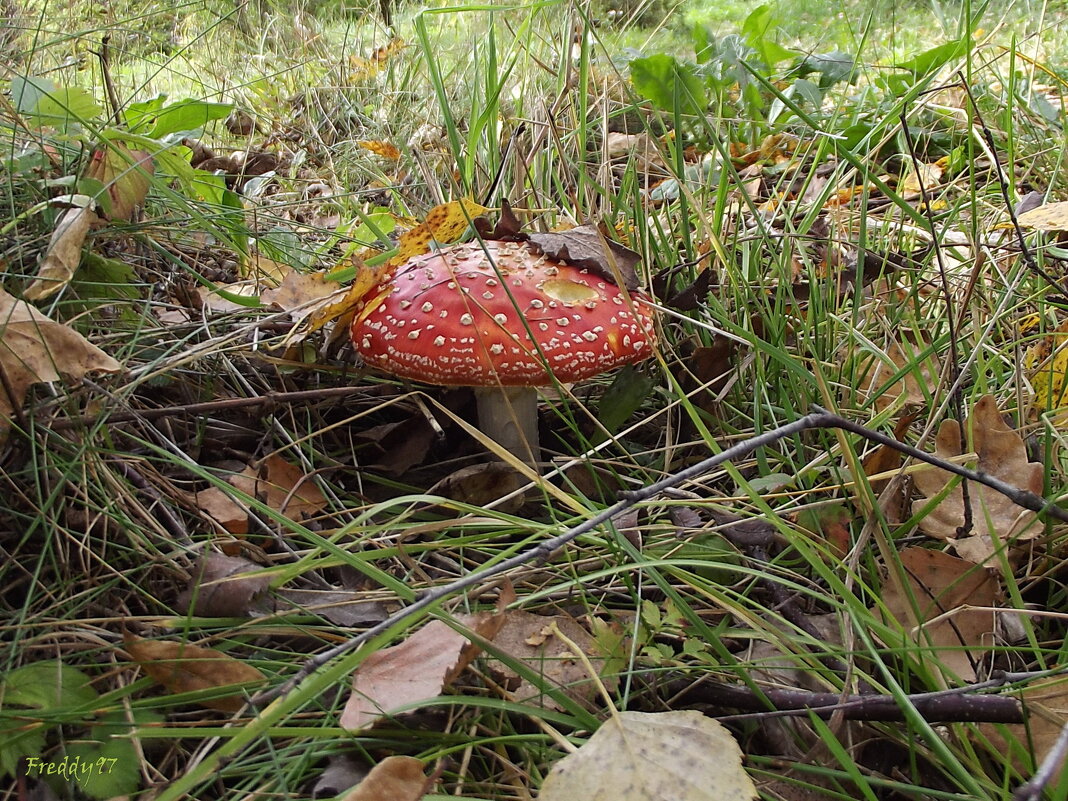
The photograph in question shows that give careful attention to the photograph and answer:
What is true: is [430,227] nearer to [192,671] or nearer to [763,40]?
[192,671]

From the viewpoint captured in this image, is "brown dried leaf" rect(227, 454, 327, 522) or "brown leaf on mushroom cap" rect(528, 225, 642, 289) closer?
"brown dried leaf" rect(227, 454, 327, 522)

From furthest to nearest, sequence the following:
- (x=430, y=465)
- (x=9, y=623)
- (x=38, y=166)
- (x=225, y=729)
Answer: (x=430, y=465), (x=38, y=166), (x=9, y=623), (x=225, y=729)

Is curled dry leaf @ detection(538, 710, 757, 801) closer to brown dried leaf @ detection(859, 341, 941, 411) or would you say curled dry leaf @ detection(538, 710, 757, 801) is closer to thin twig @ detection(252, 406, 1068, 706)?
thin twig @ detection(252, 406, 1068, 706)

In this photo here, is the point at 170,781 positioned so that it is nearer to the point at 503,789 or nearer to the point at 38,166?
the point at 503,789

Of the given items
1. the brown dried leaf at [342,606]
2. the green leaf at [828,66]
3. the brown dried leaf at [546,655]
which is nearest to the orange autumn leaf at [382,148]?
the green leaf at [828,66]

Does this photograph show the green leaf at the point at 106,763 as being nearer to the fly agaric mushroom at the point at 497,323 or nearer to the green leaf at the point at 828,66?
the fly agaric mushroom at the point at 497,323

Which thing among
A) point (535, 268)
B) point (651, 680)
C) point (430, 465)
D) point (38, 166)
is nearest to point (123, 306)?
point (38, 166)

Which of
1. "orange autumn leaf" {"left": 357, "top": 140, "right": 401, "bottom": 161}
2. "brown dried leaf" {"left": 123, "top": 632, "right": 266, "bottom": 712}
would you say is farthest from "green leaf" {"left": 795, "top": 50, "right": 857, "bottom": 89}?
"brown dried leaf" {"left": 123, "top": 632, "right": 266, "bottom": 712}
